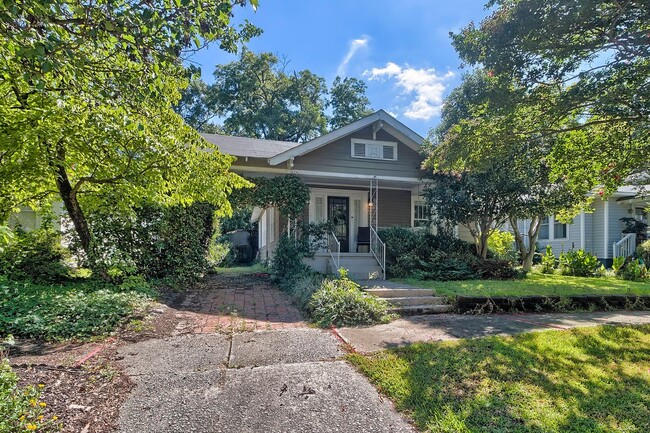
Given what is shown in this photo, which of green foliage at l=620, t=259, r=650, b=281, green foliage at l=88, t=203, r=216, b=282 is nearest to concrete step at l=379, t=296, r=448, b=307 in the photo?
green foliage at l=88, t=203, r=216, b=282

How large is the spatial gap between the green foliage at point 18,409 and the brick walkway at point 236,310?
2702 millimetres

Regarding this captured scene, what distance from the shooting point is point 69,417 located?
2.76 metres

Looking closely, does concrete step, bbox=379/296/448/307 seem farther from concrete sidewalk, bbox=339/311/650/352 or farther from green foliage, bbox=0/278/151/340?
green foliage, bbox=0/278/151/340

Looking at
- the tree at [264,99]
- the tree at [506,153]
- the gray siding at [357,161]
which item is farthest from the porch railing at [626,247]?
the tree at [264,99]

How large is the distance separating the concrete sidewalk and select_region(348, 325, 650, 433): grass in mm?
388

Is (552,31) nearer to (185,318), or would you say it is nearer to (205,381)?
(205,381)

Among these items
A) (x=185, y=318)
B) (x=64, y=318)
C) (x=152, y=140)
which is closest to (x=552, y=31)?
(x=152, y=140)

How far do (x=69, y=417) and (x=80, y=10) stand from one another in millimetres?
3284

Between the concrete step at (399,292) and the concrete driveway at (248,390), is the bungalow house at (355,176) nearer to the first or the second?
the concrete step at (399,292)

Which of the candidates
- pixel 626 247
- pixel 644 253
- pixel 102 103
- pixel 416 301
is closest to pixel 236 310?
pixel 416 301

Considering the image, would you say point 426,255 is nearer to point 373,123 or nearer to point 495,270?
point 495,270

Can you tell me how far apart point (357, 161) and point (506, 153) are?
508 cm

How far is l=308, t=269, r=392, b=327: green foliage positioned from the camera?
588 centimetres

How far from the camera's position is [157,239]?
8680 mm
